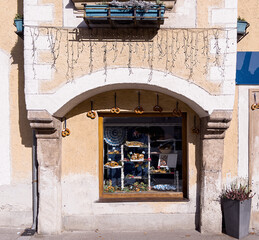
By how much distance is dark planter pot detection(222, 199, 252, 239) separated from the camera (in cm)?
481

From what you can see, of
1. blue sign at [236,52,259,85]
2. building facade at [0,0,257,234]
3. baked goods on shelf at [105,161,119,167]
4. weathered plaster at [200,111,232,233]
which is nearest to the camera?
building facade at [0,0,257,234]

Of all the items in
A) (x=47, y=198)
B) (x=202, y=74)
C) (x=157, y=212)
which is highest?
(x=202, y=74)

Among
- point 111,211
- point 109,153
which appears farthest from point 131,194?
point 109,153

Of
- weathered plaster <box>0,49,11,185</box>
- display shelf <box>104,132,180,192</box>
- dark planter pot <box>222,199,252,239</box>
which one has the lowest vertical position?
dark planter pot <box>222,199,252,239</box>

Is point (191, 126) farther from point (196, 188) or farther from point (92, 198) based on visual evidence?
point (92, 198)

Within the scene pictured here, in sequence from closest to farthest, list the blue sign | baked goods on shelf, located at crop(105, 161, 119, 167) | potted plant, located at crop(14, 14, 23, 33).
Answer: potted plant, located at crop(14, 14, 23, 33)
the blue sign
baked goods on shelf, located at crop(105, 161, 119, 167)

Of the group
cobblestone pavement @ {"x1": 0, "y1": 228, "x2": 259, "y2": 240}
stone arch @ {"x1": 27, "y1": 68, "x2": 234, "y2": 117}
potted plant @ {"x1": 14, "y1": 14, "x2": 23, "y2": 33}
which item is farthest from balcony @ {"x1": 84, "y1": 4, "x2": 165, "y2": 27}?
cobblestone pavement @ {"x1": 0, "y1": 228, "x2": 259, "y2": 240}

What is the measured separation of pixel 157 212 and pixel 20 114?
3.29m

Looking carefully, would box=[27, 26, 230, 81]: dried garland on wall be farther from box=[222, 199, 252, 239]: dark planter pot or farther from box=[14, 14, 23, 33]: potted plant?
box=[222, 199, 252, 239]: dark planter pot

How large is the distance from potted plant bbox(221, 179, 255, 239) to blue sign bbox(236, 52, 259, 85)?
80.8 inches

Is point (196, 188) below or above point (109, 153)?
below

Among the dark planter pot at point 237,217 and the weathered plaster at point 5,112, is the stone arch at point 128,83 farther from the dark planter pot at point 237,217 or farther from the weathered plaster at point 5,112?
the dark planter pot at point 237,217

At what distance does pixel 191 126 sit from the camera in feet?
17.3

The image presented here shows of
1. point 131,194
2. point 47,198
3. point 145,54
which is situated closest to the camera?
point 145,54
